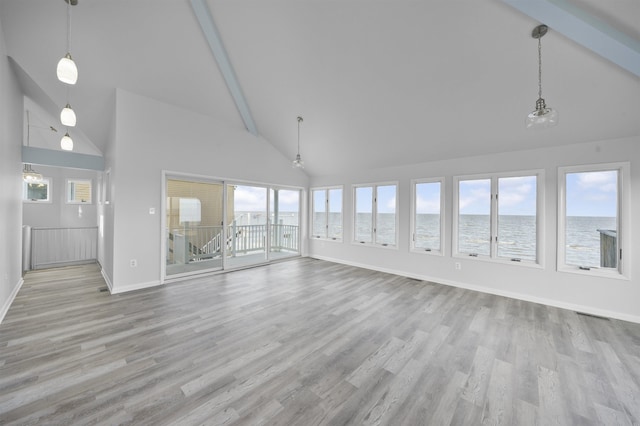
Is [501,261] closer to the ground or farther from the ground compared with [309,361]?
farther from the ground

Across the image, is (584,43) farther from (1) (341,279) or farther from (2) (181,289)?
(2) (181,289)

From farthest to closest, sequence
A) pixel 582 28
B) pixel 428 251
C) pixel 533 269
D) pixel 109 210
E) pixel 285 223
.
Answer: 1. pixel 285 223
2. pixel 428 251
3. pixel 109 210
4. pixel 533 269
5. pixel 582 28

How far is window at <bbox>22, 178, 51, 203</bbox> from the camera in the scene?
6.67 m

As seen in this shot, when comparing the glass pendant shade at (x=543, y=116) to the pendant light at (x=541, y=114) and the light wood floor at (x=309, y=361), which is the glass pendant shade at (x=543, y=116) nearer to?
the pendant light at (x=541, y=114)

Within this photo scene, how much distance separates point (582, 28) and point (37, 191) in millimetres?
11424

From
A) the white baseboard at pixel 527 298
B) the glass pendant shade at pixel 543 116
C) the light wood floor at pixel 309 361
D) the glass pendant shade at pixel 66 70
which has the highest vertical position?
the glass pendant shade at pixel 66 70

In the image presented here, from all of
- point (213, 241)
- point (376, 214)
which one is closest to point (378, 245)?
point (376, 214)

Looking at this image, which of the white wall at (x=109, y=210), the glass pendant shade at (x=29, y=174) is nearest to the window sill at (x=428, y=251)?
the white wall at (x=109, y=210)

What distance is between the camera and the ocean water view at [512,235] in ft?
11.8

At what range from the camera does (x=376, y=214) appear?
19.3ft

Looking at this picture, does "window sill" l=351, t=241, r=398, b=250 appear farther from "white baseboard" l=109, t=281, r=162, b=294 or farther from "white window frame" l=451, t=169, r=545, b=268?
"white baseboard" l=109, t=281, r=162, b=294

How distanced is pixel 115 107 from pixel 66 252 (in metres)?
4.97

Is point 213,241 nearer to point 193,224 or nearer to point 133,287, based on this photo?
point 193,224

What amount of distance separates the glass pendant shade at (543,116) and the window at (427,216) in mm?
2552
